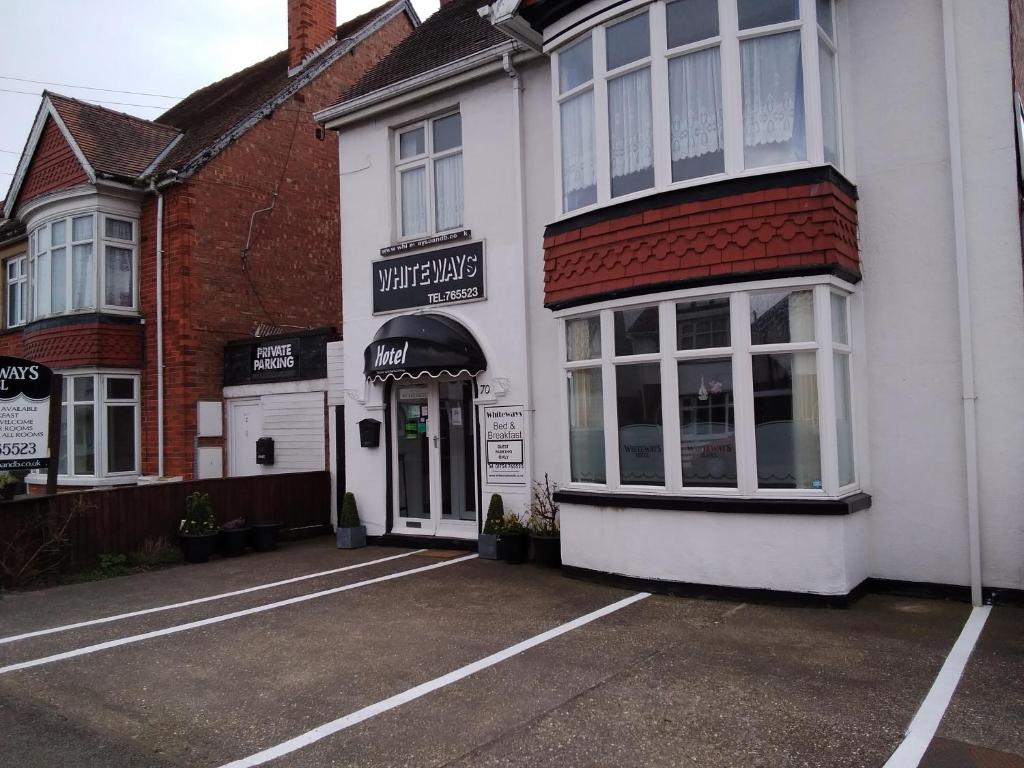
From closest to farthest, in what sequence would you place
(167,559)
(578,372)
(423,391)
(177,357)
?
(578,372), (167,559), (423,391), (177,357)

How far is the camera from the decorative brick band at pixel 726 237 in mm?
7363

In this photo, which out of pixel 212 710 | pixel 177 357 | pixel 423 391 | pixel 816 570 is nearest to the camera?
pixel 212 710

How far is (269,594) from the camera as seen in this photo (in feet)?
28.3

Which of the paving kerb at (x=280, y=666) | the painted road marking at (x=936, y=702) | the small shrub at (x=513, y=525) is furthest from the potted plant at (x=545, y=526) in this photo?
the painted road marking at (x=936, y=702)

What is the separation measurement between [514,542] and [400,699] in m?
4.62

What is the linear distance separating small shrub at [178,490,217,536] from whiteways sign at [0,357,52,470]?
181 cm

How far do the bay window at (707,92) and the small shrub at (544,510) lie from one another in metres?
3.44

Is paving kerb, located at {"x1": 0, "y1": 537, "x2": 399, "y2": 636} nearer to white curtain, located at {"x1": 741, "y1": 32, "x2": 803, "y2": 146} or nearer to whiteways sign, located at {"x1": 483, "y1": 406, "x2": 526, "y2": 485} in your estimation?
whiteways sign, located at {"x1": 483, "y1": 406, "x2": 526, "y2": 485}

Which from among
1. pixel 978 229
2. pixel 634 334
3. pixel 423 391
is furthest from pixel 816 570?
pixel 423 391

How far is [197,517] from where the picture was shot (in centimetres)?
1088

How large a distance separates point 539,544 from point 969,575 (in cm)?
433

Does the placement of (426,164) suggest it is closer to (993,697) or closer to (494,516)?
(494,516)

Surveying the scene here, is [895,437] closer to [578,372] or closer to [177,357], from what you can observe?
[578,372]

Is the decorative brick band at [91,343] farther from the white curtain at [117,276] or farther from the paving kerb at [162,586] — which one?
the paving kerb at [162,586]
